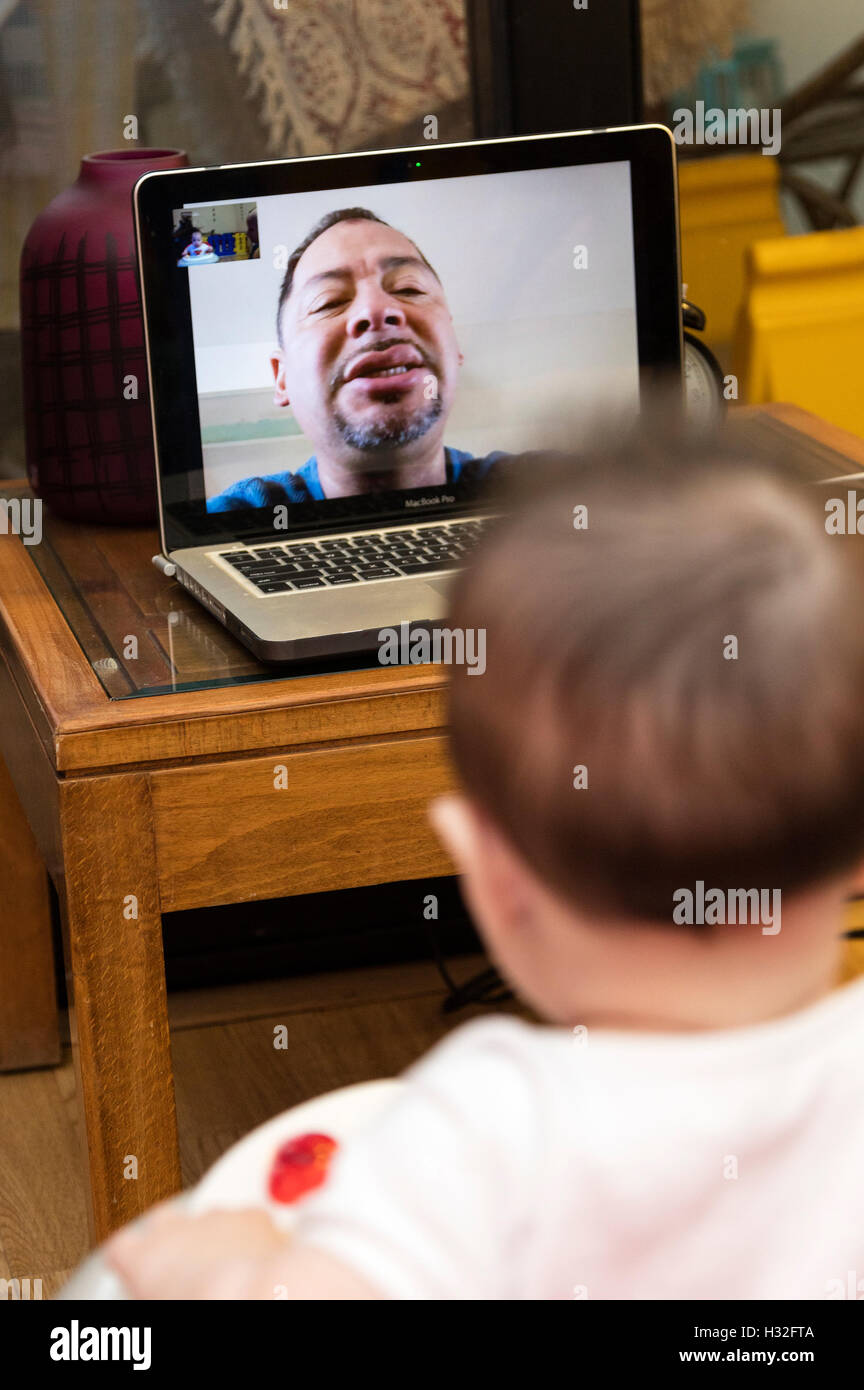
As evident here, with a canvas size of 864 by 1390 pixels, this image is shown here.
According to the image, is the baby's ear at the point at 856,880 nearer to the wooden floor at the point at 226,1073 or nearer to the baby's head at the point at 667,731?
the baby's head at the point at 667,731

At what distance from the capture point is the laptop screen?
3.76 feet

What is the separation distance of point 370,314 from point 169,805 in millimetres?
406

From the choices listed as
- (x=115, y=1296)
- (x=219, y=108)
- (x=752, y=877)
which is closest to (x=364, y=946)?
(x=219, y=108)

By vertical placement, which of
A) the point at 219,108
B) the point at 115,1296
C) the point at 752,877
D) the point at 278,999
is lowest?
the point at 278,999

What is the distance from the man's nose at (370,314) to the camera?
1.17 m

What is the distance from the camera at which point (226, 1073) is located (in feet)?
5.39

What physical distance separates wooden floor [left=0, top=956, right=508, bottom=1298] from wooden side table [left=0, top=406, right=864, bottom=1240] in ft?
1.45

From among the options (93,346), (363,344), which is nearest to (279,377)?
(363,344)

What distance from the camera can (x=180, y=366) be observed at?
113cm

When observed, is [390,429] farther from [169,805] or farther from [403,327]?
[169,805]

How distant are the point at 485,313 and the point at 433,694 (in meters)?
0.34

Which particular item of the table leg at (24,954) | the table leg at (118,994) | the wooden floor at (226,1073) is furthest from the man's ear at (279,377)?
the wooden floor at (226,1073)

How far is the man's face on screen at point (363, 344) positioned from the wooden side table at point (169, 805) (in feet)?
0.67
